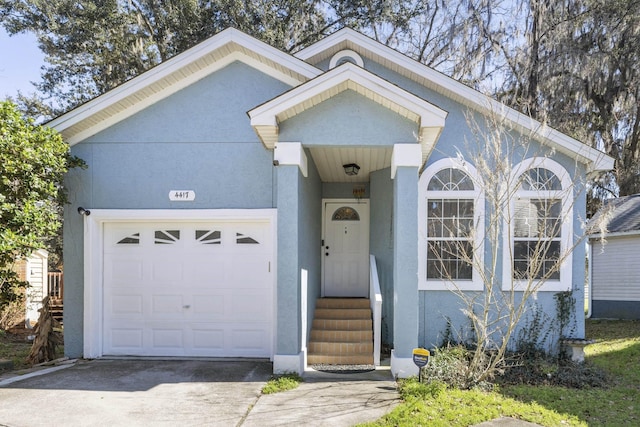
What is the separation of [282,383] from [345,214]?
4.63 m

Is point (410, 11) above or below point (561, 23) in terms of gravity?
above

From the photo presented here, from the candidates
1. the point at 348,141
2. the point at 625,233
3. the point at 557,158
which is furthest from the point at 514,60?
the point at 348,141

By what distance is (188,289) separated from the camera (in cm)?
788

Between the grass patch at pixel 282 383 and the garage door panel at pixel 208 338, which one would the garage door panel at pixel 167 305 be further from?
the grass patch at pixel 282 383

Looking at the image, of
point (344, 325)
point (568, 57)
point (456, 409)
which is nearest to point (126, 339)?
point (344, 325)

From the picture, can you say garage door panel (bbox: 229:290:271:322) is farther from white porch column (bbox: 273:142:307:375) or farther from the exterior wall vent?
the exterior wall vent

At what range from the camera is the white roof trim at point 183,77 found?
24.5ft

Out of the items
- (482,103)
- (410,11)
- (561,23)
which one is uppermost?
(410,11)

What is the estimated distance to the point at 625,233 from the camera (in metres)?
13.1

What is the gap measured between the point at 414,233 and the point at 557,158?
11.4 feet

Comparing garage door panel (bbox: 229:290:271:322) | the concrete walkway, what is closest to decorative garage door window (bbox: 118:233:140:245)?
garage door panel (bbox: 229:290:271:322)

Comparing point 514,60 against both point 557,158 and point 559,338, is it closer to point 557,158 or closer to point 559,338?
point 557,158

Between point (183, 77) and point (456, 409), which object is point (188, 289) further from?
point (456, 409)

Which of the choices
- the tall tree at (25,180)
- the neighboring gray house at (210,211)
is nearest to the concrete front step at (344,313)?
the neighboring gray house at (210,211)
